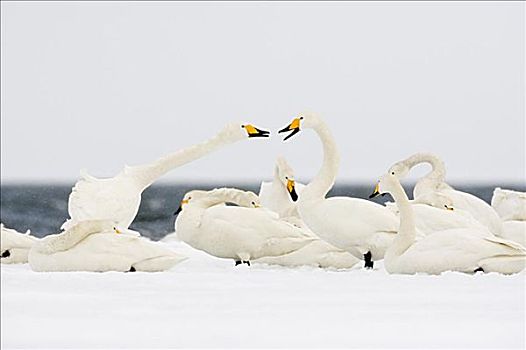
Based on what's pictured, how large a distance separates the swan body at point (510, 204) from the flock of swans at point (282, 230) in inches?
32.8

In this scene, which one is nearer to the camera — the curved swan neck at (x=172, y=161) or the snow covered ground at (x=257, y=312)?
the snow covered ground at (x=257, y=312)

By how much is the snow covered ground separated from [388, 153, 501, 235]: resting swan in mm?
2569

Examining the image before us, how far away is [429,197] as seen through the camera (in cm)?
609

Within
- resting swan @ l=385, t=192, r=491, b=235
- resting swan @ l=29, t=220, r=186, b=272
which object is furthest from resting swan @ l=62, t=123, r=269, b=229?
resting swan @ l=385, t=192, r=491, b=235

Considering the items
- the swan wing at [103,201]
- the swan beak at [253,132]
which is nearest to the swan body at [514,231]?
the swan beak at [253,132]

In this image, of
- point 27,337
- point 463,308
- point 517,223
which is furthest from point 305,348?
point 517,223

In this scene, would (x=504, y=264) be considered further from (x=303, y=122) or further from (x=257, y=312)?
(x=257, y=312)

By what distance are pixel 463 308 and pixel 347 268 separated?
2.27 metres

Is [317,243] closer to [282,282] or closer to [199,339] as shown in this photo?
[282,282]

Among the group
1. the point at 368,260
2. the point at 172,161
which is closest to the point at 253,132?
the point at 172,161

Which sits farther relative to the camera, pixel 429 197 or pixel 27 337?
pixel 429 197

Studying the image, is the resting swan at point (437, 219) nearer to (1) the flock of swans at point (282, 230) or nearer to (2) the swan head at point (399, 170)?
A: (1) the flock of swans at point (282, 230)

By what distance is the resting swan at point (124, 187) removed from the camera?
18.4 ft

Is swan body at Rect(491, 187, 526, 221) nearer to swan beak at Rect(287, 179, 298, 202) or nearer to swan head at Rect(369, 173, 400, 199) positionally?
swan beak at Rect(287, 179, 298, 202)
